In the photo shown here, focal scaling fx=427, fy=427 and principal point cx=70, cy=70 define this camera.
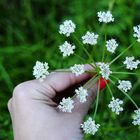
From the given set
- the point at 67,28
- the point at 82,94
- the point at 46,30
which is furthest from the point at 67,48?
the point at 46,30

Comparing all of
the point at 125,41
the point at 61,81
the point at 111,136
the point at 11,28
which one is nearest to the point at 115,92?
the point at 125,41

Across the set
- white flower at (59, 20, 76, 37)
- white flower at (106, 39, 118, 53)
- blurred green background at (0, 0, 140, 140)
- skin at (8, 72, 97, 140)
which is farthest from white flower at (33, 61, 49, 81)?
blurred green background at (0, 0, 140, 140)

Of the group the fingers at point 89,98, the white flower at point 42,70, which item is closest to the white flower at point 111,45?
the fingers at point 89,98

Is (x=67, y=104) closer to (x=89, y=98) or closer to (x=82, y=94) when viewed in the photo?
(x=82, y=94)

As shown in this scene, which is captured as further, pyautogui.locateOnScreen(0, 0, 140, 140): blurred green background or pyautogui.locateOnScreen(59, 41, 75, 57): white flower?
pyautogui.locateOnScreen(0, 0, 140, 140): blurred green background

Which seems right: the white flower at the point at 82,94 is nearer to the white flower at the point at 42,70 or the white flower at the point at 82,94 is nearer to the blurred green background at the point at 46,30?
the white flower at the point at 42,70

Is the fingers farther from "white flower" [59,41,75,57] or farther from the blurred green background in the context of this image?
the blurred green background
